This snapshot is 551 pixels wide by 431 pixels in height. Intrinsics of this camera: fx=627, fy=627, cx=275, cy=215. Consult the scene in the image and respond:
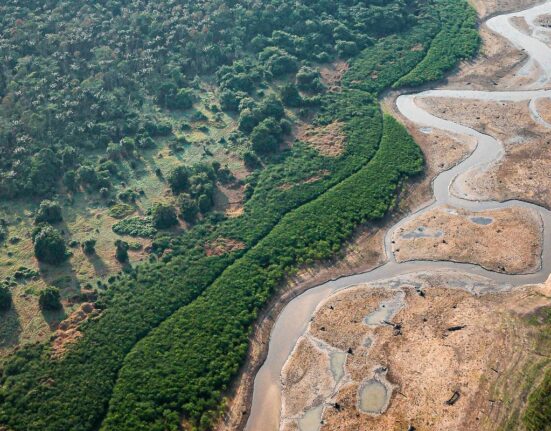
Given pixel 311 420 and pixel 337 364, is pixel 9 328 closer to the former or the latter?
pixel 311 420

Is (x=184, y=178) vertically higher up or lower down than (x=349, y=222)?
higher up

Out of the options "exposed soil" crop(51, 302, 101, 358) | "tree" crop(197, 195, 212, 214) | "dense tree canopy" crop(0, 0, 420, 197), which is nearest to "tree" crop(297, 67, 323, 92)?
"dense tree canopy" crop(0, 0, 420, 197)

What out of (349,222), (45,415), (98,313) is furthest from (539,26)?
(45,415)

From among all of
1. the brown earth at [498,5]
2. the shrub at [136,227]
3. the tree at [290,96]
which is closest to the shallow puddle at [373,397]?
the shrub at [136,227]

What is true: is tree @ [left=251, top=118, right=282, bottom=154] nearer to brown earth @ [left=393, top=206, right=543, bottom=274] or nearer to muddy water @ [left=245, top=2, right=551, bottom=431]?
muddy water @ [left=245, top=2, right=551, bottom=431]

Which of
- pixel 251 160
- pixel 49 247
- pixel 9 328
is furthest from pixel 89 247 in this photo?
pixel 251 160

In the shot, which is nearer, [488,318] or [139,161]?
[488,318]

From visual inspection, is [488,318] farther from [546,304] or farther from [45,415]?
[45,415]
